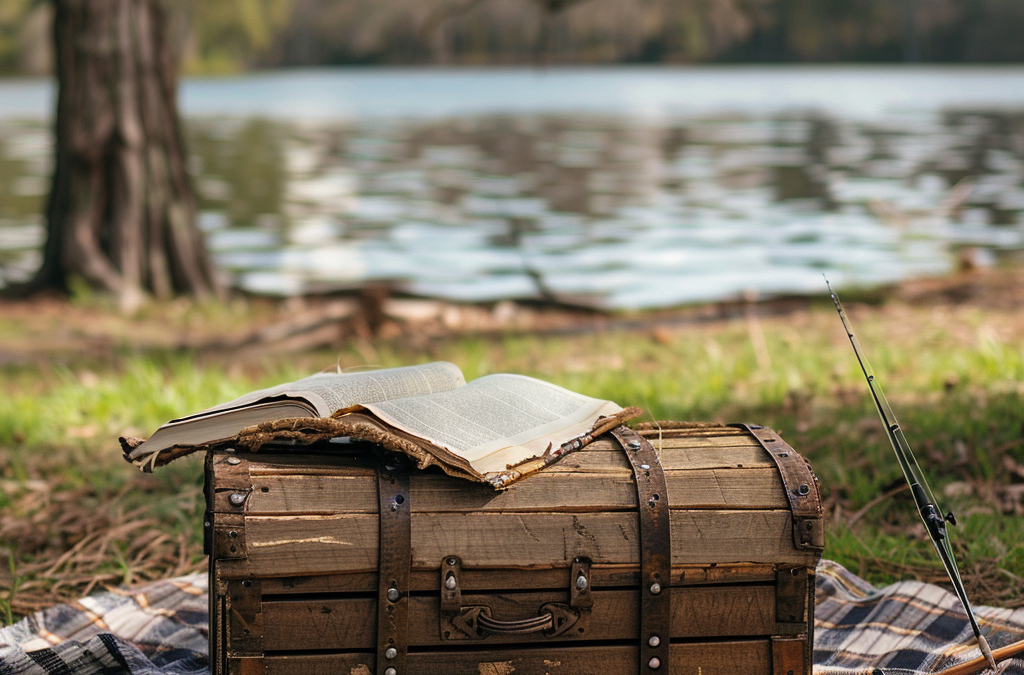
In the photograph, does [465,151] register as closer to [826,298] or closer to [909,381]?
[826,298]

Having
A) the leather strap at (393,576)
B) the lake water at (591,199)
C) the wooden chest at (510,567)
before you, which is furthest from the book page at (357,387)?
the lake water at (591,199)

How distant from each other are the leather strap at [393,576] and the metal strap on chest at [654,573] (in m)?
A: 0.48

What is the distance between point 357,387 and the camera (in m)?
2.31

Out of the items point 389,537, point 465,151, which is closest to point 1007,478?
point 389,537

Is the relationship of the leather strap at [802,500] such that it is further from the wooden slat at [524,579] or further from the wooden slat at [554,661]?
the wooden slat at [554,661]

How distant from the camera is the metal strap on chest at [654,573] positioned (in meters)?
2.05

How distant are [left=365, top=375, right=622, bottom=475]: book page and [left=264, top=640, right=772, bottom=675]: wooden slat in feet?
1.28

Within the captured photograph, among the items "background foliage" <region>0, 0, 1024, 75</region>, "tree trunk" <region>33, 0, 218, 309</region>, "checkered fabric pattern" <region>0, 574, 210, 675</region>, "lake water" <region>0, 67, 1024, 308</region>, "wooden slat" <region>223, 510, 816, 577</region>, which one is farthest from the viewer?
"background foliage" <region>0, 0, 1024, 75</region>

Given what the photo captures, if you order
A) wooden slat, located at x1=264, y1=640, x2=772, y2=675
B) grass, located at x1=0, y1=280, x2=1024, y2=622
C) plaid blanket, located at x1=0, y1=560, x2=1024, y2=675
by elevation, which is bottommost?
grass, located at x1=0, y1=280, x2=1024, y2=622

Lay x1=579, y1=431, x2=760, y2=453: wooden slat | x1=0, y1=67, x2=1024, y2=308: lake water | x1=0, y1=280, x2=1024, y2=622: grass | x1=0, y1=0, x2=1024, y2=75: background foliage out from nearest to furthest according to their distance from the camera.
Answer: x1=579, y1=431, x2=760, y2=453: wooden slat → x1=0, y1=280, x2=1024, y2=622: grass → x1=0, y1=67, x2=1024, y2=308: lake water → x1=0, y1=0, x2=1024, y2=75: background foliage

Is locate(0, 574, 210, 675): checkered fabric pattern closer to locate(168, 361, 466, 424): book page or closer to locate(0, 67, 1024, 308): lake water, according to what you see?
locate(168, 361, 466, 424): book page

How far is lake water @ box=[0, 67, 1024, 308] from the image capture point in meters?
9.23

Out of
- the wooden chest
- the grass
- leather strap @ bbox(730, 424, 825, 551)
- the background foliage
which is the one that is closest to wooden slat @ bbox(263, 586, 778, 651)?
the wooden chest

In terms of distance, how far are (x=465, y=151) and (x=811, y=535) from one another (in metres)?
17.9
